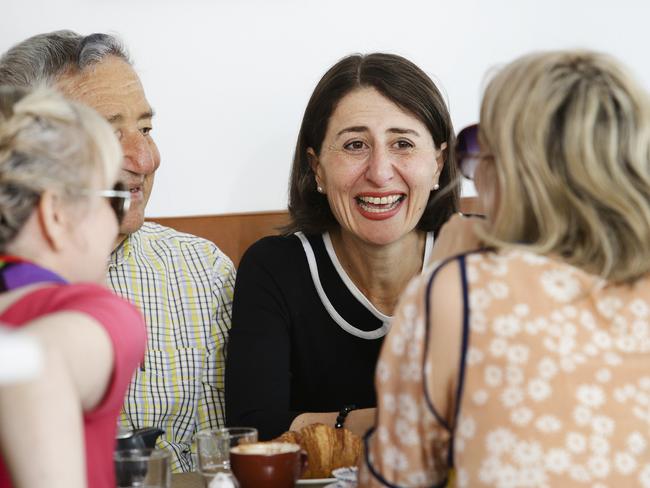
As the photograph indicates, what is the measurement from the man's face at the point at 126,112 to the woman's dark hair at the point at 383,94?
0.36 meters

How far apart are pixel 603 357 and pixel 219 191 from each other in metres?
1.71

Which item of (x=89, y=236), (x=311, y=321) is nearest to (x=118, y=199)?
(x=89, y=236)

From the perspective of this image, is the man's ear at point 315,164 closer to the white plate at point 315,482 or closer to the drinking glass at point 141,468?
the white plate at point 315,482

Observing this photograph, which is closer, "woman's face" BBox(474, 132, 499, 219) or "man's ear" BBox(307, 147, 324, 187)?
"woman's face" BBox(474, 132, 499, 219)

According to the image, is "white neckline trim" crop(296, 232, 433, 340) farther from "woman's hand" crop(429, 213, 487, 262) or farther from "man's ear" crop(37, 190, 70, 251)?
"man's ear" crop(37, 190, 70, 251)

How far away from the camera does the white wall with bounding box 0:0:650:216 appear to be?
2.52 meters

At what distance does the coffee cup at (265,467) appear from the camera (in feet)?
4.02

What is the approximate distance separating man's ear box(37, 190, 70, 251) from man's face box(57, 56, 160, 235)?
962 mm

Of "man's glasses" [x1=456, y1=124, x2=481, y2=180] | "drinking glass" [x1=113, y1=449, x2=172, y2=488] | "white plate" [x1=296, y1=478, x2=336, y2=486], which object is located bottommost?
"white plate" [x1=296, y1=478, x2=336, y2=486]

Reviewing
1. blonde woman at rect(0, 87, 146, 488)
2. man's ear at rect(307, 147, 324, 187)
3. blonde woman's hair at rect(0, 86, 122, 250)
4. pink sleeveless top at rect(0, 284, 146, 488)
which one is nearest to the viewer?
blonde woman at rect(0, 87, 146, 488)

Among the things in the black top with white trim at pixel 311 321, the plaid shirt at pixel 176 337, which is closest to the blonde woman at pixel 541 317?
the black top with white trim at pixel 311 321

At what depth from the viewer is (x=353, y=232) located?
2.08m

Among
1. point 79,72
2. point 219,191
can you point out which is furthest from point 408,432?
point 219,191

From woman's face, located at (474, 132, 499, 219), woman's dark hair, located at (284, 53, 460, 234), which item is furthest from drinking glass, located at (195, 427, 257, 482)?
woman's dark hair, located at (284, 53, 460, 234)
